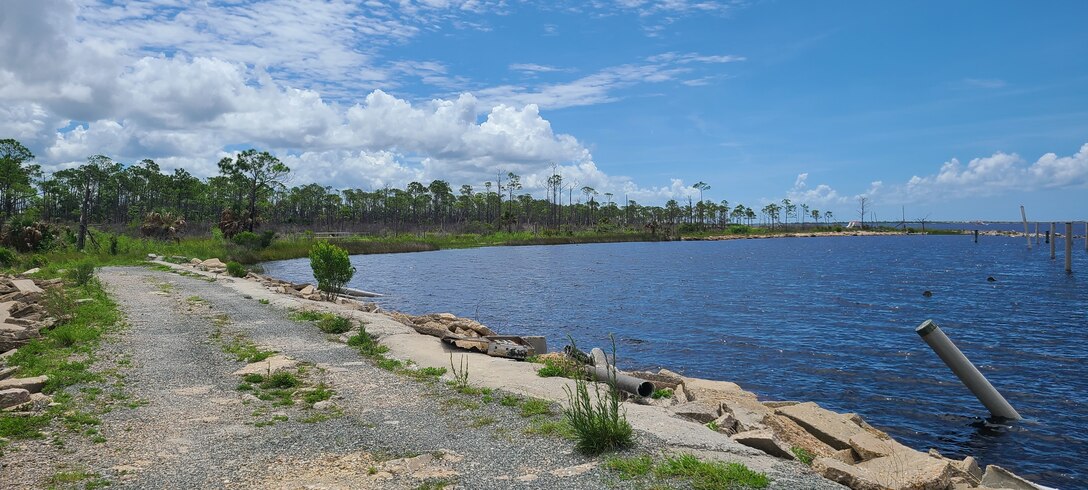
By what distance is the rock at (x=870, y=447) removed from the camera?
353 inches

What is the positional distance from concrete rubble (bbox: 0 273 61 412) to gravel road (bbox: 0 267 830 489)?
93cm

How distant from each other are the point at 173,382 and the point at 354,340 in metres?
4.79

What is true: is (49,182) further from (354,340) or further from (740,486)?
(740,486)

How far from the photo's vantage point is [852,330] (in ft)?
80.8

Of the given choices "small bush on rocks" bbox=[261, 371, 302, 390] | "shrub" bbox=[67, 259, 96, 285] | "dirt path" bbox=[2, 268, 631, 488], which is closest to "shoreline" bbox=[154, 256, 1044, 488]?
"dirt path" bbox=[2, 268, 631, 488]

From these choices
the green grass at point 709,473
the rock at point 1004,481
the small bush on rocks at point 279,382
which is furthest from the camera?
the small bush on rocks at point 279,382

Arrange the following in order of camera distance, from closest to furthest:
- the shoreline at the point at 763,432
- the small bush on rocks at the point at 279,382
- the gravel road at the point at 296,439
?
the gravel road at the point at 296,439
the shoreline at the point at 763,432
the small bush on rocks at the point at 279,382

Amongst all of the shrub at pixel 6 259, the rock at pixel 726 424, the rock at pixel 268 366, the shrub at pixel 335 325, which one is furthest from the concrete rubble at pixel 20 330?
the shrub at pixel 6 259

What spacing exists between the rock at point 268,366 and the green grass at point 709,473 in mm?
8521

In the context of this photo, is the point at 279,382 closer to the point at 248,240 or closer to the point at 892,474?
the point at 892,474

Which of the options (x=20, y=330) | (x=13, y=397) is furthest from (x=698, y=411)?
(x=20, y=330)

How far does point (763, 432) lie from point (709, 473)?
2192 mm

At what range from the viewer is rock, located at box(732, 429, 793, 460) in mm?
8086

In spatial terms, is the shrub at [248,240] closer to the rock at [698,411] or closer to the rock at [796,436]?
the rock at [698,411]
